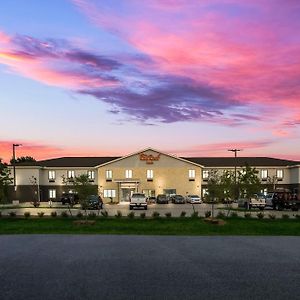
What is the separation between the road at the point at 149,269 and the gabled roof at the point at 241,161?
73597mm

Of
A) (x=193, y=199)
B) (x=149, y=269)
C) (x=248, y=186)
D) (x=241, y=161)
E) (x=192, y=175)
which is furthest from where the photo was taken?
(x=241, y=161)

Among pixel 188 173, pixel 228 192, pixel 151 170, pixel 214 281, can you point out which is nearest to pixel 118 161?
pixel 151 170

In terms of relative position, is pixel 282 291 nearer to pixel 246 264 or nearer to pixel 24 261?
pixel 246 264

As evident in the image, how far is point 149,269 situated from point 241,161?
84.1 meters

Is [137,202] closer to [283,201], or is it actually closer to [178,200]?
[283,201]

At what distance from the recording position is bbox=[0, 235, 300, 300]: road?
8734 millimetres

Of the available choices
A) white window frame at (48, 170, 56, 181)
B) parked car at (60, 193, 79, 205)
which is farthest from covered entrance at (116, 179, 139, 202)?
parked car at (60, 193, 79, 205)

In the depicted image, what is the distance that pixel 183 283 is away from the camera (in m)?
9.49

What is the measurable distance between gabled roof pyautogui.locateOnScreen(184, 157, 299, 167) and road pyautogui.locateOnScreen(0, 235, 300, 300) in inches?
2898

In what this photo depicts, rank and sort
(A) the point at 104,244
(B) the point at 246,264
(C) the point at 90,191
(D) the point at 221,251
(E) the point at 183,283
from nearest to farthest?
(E) the point at 183,283 < (B) the point at 246,264 < (D) the point at 221,251 < (A) the point at 104,244 < (C) the point at 90,191

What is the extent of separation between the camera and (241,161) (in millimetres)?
93438

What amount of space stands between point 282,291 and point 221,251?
5515 millimetres

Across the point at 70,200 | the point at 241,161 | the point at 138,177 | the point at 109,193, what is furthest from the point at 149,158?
the point at 70,200

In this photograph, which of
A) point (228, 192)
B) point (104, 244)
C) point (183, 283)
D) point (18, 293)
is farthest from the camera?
point (228, 192)
